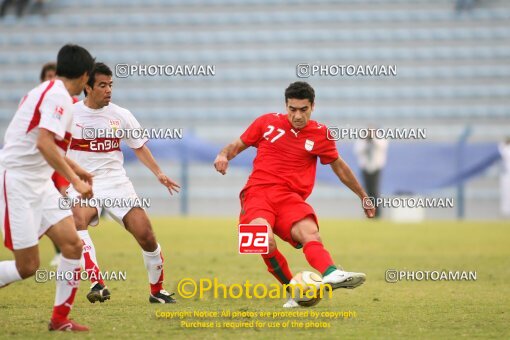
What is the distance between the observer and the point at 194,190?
2655cm

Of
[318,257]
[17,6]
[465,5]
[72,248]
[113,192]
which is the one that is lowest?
[318,257]

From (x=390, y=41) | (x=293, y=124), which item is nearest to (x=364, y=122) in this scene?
(x=390, y=41)

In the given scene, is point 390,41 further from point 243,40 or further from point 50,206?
point 50,206

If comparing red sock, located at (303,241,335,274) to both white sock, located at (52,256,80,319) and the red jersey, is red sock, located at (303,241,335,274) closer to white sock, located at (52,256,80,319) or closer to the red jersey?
the red jersey

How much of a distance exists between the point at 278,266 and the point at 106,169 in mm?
1919

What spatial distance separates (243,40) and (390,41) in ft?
14.1

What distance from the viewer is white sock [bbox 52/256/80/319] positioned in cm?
697

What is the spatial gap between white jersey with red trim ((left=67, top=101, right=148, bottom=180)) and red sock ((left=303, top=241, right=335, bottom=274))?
2.00 metres

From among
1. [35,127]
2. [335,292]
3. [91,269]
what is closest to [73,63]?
[35,127]

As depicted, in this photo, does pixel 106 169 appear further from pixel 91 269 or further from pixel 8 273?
pixel 8 273

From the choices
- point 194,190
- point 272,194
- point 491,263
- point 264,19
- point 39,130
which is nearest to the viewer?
point 39,130

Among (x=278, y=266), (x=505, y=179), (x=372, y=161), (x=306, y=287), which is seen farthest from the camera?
(x=505, y=179)

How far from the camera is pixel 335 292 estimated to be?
10180mm

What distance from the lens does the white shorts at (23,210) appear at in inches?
267
